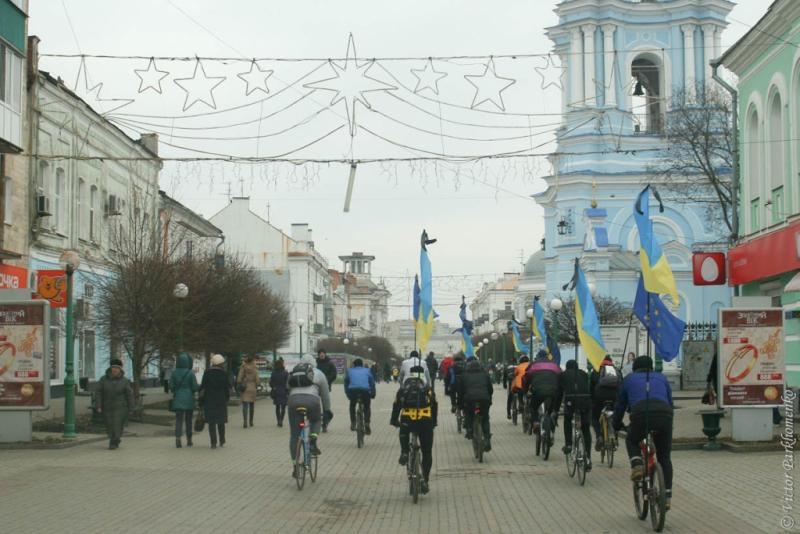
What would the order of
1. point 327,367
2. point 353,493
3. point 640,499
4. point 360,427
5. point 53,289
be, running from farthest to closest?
point 53,289, point 327,367, point 360,427, point 353,493, point 640,499

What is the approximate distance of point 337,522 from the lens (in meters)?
11.8

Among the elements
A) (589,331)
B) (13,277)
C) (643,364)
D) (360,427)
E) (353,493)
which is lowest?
(353,493)

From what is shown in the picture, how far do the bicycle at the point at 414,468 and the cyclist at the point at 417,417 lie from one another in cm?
6

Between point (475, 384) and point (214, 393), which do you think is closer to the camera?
point (475, 384)

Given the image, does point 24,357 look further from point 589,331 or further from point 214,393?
point 589,331

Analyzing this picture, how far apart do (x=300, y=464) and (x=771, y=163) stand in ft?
55.2

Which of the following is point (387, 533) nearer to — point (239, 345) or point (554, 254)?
point (239, 345)

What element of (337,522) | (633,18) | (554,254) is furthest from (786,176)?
(554,254)

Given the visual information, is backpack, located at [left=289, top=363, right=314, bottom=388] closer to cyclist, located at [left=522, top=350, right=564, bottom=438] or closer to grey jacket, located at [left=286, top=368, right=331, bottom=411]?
grey jacket, located at [left=286, top=368, right=331, bottom=411]

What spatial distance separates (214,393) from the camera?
68.6 ft

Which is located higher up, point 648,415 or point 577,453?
point 648,415

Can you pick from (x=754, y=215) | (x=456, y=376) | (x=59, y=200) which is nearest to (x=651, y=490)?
(x=456, y=376)

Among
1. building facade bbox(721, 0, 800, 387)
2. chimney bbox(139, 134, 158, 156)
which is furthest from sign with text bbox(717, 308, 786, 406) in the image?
chimney bbox(139, 134, 158, 156)

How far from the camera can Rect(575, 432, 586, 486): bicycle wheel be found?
14789 millimetres
